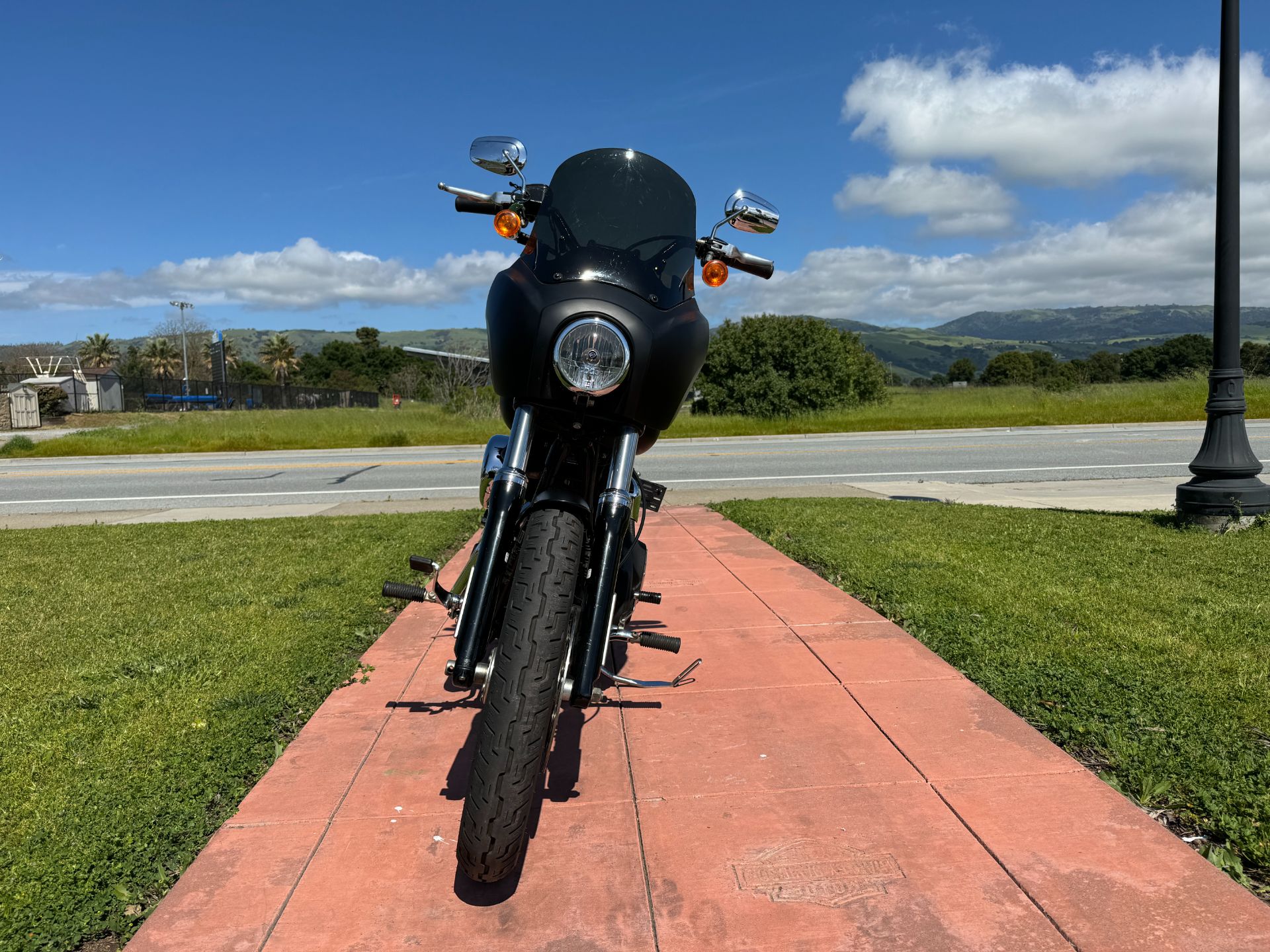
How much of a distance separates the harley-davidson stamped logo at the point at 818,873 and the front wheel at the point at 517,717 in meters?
0.62

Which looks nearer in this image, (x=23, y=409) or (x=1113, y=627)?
(x=1113, y=627)

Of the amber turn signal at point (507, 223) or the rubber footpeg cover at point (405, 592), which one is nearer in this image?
the amber turn signal at point (507, 223)

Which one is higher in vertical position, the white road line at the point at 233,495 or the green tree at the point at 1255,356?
the green tree at the point at 1255,356

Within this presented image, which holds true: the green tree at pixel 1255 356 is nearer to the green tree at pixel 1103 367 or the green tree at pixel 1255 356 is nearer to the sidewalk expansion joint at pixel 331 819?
the green tree at pixel 1103 367

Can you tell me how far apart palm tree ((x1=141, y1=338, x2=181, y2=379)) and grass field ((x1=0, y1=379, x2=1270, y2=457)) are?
6350 cm

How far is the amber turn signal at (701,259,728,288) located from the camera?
321 centimetres

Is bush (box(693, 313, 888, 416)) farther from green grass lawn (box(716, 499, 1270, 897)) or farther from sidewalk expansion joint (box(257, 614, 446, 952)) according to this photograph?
sidewalk expansion joint (box(257, 614, 446, 952))

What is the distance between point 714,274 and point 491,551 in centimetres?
133

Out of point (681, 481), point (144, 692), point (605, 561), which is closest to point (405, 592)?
point (605, 561)

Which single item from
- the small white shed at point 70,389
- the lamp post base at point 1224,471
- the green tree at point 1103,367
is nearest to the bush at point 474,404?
the lamp post base at point 1224,471

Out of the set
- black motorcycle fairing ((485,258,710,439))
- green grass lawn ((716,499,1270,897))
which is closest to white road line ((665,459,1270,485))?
green grass lawn ((716,499,1270,897))

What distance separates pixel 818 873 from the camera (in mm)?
2385

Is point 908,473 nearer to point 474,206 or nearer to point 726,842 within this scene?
point 474,206

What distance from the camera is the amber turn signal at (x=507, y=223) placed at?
3.01m
